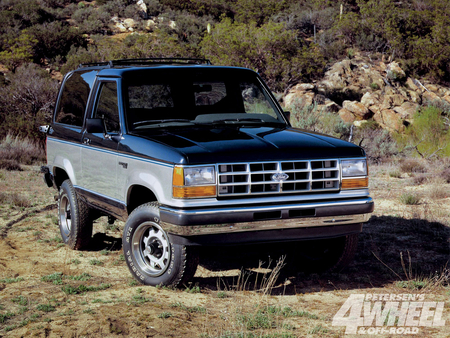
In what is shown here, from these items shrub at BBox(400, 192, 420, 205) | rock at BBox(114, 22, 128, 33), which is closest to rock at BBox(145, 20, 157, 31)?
rock at BBox(114, 22, 128, 33)

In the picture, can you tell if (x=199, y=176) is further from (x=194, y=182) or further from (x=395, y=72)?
(x=395, y=72)

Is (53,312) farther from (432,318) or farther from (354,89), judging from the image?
(354,89)

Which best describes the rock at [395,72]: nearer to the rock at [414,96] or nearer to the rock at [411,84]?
the rock at [411,84]

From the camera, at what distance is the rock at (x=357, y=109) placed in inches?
1105

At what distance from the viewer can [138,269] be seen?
16.1 feet

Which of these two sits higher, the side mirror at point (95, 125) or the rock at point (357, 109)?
the side mirror at point (95, 125)

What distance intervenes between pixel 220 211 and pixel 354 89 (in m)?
28.6

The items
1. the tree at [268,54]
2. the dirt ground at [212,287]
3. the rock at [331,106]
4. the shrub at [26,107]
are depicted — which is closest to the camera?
the dirt ground at [212,287]

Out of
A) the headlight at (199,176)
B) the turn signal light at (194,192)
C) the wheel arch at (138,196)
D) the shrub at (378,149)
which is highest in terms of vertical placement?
the headlight at (199,176)

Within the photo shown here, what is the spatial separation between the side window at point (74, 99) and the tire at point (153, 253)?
194 centimetres

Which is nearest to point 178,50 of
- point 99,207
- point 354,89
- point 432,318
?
point 354,89

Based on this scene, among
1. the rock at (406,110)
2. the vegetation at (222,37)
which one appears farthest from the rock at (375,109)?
the vegetation at (222,37)

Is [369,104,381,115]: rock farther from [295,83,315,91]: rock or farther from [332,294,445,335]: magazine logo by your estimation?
[332,294,445,335]: magazine logo

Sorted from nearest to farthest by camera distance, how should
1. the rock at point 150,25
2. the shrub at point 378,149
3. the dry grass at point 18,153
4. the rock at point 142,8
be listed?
1. the dry grass at point 18,153
2. the shrub at point 378,149
3. the rock at point 150,25
4. the rock at point 142,8
